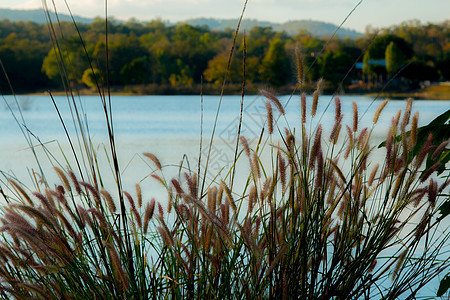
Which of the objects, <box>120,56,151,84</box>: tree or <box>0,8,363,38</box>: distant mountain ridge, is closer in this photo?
<box>0,8,363,38</box>: distant mountain ridge

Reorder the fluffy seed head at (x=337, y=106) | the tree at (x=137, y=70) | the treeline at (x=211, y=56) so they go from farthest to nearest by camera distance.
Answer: the tree at (x=137, y=70) → the treeline at (x=211, y=56) → the fluffy seed head at (x=337, y=106)

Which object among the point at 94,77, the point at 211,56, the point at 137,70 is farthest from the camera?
the point at 137,70

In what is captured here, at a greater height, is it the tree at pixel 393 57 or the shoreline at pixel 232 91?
the tree at pixel 393 57

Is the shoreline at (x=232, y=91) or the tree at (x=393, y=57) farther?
the shoreline at (x=232, y=91)

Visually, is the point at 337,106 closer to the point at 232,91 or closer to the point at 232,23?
the point at 232,23

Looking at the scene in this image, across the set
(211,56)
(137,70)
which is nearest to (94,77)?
(211,56)

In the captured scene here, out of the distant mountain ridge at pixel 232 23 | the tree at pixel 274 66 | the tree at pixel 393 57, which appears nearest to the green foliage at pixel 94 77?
the distant mountain ridge at pixel 232 23

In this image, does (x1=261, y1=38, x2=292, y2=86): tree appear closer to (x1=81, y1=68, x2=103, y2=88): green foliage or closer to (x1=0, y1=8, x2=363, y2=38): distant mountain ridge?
(x1=0, y1=8, x2=363, y2=38): distant mountain ridge

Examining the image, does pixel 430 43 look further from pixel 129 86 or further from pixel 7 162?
pixel 7 162

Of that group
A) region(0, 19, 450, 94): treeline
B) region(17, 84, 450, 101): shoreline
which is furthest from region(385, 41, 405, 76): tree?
region(17, 84, 450, 101): shoreline

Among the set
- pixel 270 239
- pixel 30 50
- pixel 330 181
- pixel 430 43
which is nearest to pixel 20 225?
pixel 270 239

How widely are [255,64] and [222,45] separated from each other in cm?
160

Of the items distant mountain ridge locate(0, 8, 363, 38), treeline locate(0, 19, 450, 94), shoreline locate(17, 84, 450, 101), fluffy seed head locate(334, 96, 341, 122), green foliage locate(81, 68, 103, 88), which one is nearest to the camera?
green foliage locate(81, 68, 103, 88)

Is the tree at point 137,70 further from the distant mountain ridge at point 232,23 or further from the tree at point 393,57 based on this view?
the tree at point 393,57
